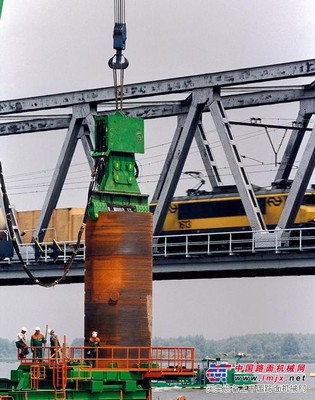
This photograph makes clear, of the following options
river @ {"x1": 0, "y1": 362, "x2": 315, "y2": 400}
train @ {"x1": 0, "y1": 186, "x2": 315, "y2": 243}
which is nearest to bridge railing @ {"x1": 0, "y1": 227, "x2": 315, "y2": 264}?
train @ {"x1": 0, "y1": 186, "x2": 315, "y2": 243}

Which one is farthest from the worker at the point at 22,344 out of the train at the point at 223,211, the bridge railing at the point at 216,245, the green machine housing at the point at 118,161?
the train at the point at 223,211

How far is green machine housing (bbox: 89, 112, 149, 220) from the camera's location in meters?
55.6

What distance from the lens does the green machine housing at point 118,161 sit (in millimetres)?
55594

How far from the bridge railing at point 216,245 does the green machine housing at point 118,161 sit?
45.9ft

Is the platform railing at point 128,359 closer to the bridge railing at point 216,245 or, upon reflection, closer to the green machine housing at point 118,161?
the green machine housing at point 118,161

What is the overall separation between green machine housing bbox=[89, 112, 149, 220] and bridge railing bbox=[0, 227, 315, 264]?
14.0m

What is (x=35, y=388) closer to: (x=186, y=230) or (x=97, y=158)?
(x=97, y=158)

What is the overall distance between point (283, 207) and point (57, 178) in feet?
46.2

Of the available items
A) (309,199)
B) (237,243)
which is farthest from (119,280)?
(309,199)

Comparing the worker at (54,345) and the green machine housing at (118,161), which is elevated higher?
the green machine housing at (118,161)

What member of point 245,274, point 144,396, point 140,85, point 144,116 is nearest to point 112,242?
point 144,396

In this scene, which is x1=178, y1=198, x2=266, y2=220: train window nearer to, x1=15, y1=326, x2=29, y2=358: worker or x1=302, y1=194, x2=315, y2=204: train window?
x1=302, y1=194, x2=315, y2=204: train window

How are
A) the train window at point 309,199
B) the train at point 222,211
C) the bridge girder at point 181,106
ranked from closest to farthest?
the bridge girder at point 181,106 < the train window at point 309,199 < the train at point 222,211

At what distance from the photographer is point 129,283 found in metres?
53.3
